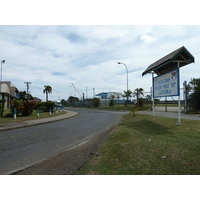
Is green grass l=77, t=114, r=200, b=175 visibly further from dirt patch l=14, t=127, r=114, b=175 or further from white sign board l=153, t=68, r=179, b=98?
white sign board l=153, t=68, r=179, b=98

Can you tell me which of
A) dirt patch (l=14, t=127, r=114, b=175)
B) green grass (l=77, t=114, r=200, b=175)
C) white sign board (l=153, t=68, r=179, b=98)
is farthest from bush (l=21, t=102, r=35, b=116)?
green grass (l=77, t=114, r=200, b=175)

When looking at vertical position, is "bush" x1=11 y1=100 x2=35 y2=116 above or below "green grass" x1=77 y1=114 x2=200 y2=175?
above

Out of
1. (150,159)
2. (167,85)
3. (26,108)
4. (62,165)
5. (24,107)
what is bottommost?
(62,165)

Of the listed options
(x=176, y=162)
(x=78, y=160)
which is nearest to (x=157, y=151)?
(x=176, y=162)

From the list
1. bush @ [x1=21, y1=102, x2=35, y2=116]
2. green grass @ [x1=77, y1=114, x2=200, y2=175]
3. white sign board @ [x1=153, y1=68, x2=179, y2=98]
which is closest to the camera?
green grass @ [x1=77, y1=114, x2=200, y2=175]

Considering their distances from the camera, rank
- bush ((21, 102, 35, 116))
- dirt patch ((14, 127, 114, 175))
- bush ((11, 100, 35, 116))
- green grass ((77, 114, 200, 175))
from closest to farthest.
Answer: green grass ((77, 114, 200, 175)), dirt patch ((14, 127, 114, 175)), bush ((11, 100, 35, 116)), bush ((21, 102, 35, 116))

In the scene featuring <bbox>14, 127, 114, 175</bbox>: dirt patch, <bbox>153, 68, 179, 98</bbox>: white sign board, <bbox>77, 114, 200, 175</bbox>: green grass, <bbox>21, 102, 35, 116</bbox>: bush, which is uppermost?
<bbox>153, 68, 179, 98</bbox>: white sign board

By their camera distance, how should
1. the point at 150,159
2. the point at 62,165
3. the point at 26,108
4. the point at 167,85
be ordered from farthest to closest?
the point at 26,108
the point at 167,85
the point at 62,165
the point at 150,159

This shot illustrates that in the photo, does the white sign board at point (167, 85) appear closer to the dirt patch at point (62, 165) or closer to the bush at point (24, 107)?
the dirt patch at point (62, 165)

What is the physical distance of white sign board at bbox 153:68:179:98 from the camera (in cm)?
808

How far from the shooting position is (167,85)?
29.4 feet

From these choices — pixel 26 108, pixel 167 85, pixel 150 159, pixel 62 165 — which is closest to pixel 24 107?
pixel 26 108

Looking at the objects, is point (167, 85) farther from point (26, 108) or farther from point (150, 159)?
point (26, 108)

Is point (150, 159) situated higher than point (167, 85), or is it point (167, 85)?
point (167, 85)
